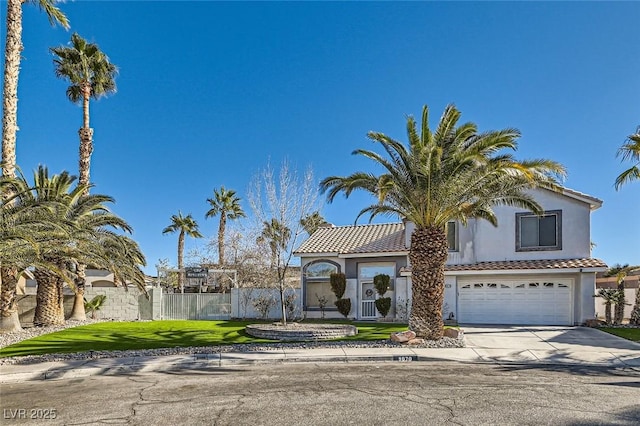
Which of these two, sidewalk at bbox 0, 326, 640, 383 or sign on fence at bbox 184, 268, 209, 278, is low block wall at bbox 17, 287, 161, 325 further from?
sidewalk at bbox 0, 326, 640, 383

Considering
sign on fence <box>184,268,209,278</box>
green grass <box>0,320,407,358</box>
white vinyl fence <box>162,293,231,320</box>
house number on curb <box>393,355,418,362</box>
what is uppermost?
sign on fence <box>184,268,209,278</box>

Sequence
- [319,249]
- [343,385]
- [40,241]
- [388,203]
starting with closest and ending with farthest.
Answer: [343,385] → [40,241] → [388,203] → [319,249]

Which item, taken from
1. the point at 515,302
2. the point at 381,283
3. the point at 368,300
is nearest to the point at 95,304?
the point at 368,300

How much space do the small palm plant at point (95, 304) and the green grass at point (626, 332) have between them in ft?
79.3

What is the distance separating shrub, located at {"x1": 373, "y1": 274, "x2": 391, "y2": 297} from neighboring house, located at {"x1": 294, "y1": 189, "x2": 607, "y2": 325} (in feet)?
2.01

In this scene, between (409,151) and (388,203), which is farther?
(388,203)

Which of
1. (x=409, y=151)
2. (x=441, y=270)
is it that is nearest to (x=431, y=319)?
(x=441, y=270)

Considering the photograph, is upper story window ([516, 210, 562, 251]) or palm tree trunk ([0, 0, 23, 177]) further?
upper story window ([516, 210, 562, 251])

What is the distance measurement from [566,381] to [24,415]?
10.2 meters

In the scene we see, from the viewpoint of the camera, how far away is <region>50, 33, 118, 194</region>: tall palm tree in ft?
81.9

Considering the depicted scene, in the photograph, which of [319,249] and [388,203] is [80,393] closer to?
[388,203]

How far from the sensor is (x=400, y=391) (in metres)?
8.72

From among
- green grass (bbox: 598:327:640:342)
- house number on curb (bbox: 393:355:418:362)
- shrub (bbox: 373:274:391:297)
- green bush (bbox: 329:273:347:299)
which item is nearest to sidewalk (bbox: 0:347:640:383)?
house number on curb (bbox: 393:355:418:362)

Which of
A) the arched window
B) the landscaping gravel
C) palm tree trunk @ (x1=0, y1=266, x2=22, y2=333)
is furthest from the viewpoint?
the arched window
